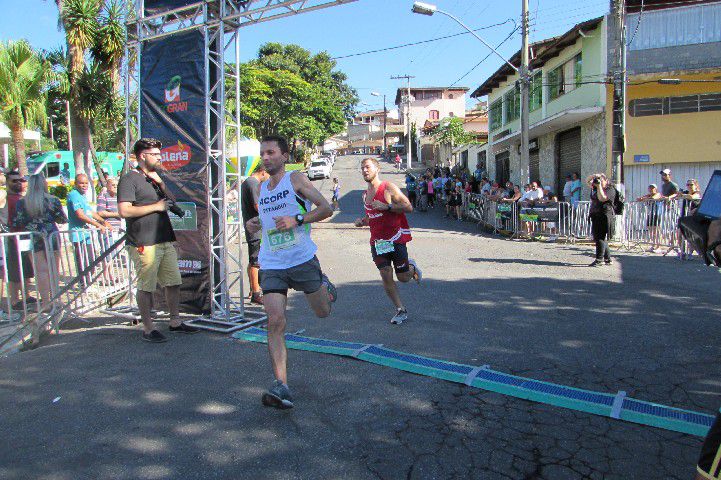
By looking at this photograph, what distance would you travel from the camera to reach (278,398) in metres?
3.71

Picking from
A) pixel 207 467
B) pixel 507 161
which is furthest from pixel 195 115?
pixel 507 161

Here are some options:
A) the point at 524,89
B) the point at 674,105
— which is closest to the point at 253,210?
the point at 524,89

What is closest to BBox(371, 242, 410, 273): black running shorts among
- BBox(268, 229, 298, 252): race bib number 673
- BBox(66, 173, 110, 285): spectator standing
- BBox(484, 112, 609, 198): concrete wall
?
BBox(268, 229, 298, 252): race bib number 673

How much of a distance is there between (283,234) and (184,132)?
8.92 ft

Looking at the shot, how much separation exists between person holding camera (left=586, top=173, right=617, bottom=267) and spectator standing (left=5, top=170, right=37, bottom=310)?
9128mm

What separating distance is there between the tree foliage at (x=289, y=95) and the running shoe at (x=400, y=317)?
29.5 meters

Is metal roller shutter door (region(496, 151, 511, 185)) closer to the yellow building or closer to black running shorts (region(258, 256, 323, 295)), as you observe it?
the yellow building

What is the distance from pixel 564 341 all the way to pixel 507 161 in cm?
2614

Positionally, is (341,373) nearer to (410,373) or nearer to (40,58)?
(410,373)

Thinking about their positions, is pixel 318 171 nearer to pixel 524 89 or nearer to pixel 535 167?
pixel 535 167

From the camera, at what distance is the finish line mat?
3.49 m

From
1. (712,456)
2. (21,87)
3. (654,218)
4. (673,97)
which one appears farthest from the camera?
(21,87)

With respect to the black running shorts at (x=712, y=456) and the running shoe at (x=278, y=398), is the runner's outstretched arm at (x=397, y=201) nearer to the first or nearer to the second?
the running shoe at (x=278, y=398)

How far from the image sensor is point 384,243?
6078 mm
